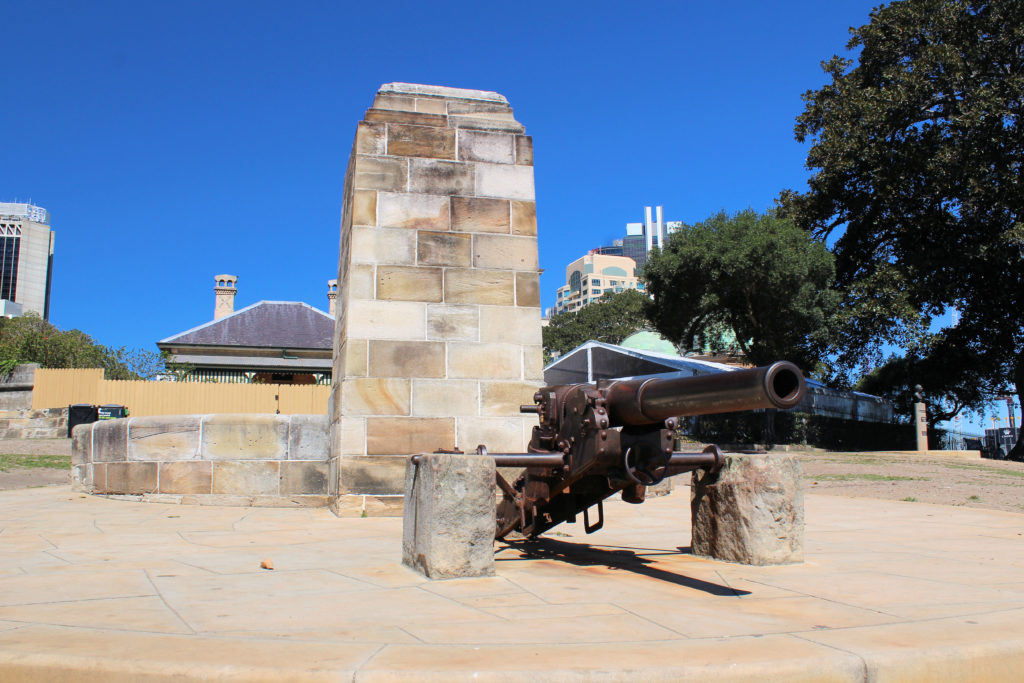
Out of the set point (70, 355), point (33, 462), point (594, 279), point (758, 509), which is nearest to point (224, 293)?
point (70, 355)

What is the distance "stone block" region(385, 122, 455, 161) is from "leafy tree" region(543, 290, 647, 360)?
5020cm

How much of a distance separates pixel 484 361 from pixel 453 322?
47cm

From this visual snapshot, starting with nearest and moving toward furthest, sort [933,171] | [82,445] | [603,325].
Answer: [82,445] < [933,171] < [603,325]

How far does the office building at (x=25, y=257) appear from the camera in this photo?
438 feet

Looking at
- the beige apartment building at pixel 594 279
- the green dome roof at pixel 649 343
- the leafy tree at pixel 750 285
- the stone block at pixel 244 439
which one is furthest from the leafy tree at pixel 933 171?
the beige apartment building at pixel 594 279

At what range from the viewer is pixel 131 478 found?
7922 millimetres

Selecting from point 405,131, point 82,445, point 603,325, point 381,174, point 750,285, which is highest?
point 603,325

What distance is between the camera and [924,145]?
2359cm

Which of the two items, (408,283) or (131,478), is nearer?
(408,283)

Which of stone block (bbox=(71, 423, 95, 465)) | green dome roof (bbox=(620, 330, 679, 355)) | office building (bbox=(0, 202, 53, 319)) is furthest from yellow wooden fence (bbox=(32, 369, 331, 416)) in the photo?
office building (bbox=(0, 202, 53, 319))

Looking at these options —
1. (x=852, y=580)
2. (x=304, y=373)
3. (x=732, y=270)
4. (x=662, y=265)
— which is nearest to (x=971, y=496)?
(x=852, y=580)

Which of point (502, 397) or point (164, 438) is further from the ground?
point (502, 397)

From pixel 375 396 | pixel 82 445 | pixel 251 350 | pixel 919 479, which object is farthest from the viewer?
pixel 251 350

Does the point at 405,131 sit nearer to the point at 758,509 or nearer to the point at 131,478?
the point at 131,478
